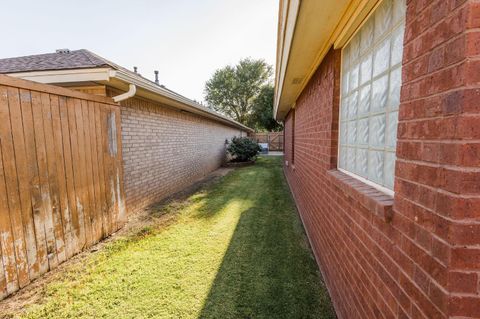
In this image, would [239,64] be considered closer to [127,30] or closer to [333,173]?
[127,30]

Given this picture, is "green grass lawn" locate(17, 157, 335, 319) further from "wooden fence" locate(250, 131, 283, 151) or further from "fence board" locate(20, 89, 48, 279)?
"wooden fence" locate(250, 131, 283, 151)

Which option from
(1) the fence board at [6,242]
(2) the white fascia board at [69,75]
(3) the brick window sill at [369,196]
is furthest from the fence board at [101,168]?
(3) the brick window sill at [369,196]

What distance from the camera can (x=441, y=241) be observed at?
771 millimetres

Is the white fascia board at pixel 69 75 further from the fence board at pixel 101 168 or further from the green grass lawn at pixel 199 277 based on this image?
the green grass lawn at pixel 199 277

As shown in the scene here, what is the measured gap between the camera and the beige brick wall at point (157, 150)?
15.4 ft

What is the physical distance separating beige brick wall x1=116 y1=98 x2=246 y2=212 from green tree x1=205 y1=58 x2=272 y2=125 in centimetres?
2549

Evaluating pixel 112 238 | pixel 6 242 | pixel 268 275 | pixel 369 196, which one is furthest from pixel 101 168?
pixel 369 196

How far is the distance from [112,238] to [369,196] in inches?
157

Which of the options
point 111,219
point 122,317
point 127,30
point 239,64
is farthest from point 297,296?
point 239,64

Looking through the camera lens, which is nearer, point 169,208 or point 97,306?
point 97,306

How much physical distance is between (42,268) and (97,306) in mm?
1109

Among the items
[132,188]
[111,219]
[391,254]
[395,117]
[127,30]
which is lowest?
[111,219]

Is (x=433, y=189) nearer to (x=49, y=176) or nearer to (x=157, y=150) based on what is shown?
(x=49, y=176)

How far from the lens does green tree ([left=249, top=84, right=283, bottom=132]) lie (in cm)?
2996
